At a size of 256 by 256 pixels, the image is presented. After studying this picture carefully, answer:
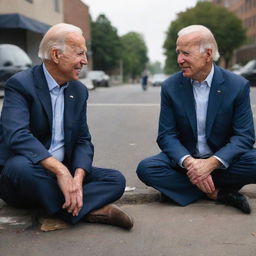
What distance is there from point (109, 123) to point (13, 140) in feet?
21.3

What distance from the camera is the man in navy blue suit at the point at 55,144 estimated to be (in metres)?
3.35

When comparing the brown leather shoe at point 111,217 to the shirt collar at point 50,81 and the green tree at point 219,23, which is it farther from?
the green tree at point 219,23

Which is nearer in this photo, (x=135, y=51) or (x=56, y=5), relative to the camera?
(x=56, y=5)

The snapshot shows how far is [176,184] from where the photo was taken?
4023mm

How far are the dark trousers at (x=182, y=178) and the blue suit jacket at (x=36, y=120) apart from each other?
619mm

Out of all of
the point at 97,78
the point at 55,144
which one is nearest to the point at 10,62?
the point at 55,144

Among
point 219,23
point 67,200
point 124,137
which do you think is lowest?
point 124,137

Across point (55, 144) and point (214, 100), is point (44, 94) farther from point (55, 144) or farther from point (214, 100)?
point (214, 100)

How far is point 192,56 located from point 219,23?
61.8 m

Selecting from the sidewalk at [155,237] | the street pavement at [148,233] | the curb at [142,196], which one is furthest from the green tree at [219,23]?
the sidewalk at [155,237]

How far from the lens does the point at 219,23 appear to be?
63000 millimetres

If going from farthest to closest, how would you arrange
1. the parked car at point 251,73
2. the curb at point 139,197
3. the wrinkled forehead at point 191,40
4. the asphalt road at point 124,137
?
the parked car at point 251,73, the asphalt road at point 124,137, the curb at point 139,197, the wrinkled forehead at point 191,40

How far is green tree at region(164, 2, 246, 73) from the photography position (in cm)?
6228

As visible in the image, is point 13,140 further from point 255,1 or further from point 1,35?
point 255,1
